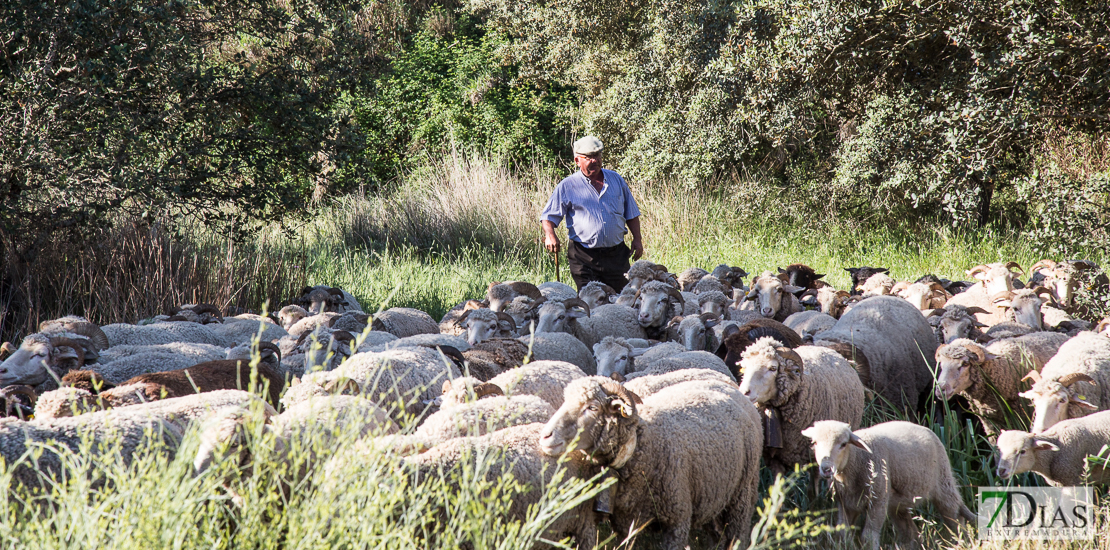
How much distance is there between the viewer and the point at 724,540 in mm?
4094

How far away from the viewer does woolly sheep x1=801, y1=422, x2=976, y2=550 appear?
13.0 feet

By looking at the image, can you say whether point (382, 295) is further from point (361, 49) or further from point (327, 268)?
point (361, 49)

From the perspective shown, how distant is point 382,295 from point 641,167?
742cm

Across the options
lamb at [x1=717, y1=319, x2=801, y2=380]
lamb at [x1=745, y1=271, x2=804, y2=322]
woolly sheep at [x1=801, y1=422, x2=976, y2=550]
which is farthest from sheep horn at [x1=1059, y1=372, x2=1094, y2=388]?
lamb at [x1=745, y1=271, x2=804, y2=322]

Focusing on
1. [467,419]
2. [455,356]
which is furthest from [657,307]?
[467,419]

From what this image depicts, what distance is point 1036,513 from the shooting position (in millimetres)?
4168

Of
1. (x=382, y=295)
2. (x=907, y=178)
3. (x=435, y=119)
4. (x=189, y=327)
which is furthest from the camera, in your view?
(x=435, y=119)

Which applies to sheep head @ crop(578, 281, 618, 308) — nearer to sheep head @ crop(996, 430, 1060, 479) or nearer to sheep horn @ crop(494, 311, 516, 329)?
sheep horn @ crop(494, 311, 516, 329)

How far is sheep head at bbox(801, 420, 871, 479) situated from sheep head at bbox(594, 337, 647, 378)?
203 centimetres

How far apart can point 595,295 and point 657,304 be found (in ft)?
3.94


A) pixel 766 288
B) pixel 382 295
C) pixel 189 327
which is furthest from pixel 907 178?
pixel 189 327

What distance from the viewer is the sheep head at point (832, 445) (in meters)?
3.92

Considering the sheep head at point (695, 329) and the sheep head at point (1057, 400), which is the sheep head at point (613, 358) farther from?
the sheep head at point (1057, 400)

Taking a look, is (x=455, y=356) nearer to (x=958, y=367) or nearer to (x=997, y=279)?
(x=958, y=367)
